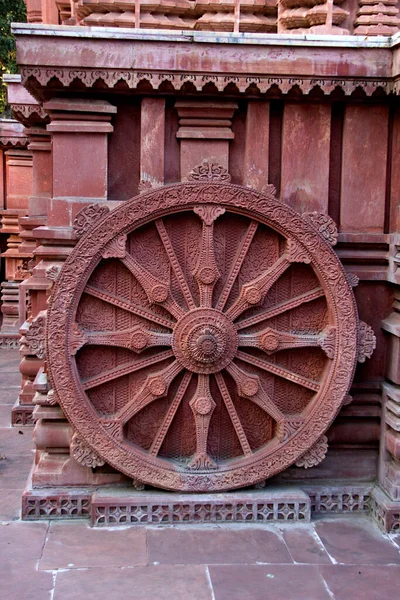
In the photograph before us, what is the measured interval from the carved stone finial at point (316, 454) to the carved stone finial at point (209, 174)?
1.89 meters

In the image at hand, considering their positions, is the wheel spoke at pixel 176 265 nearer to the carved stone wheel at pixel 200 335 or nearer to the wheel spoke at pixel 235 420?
the carved stone wheel at pixel 200 335

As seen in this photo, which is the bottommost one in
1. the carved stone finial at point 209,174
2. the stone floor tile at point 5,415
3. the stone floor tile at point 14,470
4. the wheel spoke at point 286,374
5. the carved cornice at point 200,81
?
the stone floor tile at point 14,470

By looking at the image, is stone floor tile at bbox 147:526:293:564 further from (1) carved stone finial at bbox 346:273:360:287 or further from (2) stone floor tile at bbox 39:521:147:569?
(1) carved stone finial at bbox 346:273:360:287

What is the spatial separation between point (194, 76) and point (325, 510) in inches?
123

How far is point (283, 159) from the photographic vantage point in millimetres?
5539

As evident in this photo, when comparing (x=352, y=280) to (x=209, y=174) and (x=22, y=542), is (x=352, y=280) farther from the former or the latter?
(x=22, y=542)

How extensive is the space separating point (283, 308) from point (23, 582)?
2.40 meters

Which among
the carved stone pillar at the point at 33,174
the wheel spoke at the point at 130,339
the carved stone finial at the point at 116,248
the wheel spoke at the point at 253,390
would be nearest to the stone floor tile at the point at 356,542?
the wheel spoke at the point at 253,390

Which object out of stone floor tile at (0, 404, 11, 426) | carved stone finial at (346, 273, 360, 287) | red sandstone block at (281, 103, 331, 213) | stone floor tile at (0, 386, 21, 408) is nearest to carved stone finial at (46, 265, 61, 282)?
red sandstone block at (281, 103, 331, 213)

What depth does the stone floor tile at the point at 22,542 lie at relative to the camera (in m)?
4.82

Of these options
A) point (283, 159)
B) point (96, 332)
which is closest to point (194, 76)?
point (283, 159)

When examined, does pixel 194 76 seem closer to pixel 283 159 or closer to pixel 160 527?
pixel 283 159

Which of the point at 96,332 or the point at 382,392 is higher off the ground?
the point at 96,332

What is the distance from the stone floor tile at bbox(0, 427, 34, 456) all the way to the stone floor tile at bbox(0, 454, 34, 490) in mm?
71
